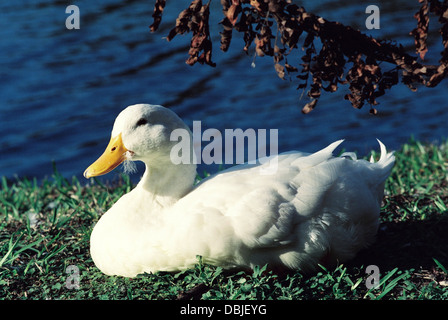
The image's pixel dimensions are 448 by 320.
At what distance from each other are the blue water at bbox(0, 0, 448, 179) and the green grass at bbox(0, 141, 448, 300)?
9.50ft

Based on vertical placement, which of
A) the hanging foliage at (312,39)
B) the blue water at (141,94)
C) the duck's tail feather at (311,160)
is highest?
the hanging foliage at (312,39)

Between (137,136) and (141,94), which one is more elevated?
(137,136)

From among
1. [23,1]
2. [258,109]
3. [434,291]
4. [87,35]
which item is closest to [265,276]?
[434,291]

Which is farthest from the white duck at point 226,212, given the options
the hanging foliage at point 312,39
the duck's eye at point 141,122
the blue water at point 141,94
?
the blue water at point 141,94

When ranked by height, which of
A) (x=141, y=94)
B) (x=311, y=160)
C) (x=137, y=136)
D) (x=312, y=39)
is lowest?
(x=141, y=94)

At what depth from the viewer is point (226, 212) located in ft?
12.2

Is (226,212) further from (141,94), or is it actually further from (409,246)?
(141,94)

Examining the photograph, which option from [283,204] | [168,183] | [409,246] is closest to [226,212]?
[283,204]

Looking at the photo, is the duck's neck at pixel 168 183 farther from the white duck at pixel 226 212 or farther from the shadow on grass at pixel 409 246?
the shadow on grass at pixel 409 246

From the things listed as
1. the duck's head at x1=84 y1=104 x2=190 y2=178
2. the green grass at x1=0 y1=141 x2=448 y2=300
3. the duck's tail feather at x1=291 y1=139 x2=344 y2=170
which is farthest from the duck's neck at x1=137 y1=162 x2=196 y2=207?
the duck's tail feather at x1=291 y1=139 x2=344 y2=170

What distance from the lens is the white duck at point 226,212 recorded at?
144 inches

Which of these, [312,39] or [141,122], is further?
[141,122]

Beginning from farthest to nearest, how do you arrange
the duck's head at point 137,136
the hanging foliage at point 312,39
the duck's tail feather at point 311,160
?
1. the duck's tail feather at point 311,160
2. the duck's head at point 137,136
3. the hanging foliage at point 312,39

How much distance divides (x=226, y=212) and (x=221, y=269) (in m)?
0.35
